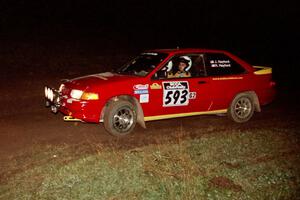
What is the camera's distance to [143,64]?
8203 millimetres

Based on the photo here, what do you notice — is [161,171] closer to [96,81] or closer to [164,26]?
[96,81]

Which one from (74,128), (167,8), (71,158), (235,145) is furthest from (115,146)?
(167,8)

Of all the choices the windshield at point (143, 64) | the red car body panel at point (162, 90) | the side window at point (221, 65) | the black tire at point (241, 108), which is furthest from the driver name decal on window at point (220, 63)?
the windshield at point (143, 64)

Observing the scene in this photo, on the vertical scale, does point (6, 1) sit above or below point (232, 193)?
above

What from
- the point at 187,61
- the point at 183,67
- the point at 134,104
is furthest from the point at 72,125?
the point at 187,61

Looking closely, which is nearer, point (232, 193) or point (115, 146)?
point (232, 193)

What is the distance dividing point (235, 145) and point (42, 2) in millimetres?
20542

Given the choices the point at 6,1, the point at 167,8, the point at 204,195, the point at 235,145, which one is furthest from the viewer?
the point at 167,8

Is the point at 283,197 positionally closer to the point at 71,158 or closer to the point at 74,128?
the point at 71,158

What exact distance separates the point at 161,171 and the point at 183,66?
3209mm

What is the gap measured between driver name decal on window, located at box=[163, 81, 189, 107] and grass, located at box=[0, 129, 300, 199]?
1.05 metres

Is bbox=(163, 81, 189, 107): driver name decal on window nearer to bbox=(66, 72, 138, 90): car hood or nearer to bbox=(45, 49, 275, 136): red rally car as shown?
bbox=(45, 49, 275, 136): red rally car

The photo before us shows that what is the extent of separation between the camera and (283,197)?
493 cm

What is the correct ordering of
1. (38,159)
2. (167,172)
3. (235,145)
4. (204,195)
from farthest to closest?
(235,145), (38,159), (167,172), (204,195)
